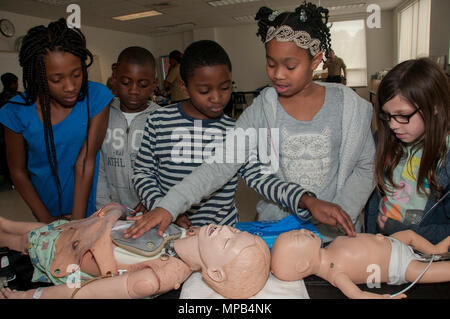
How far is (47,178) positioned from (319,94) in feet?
4.41

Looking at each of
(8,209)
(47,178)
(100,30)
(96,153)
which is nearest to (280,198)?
(96,153)

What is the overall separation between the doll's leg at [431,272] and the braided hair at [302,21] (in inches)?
35.0

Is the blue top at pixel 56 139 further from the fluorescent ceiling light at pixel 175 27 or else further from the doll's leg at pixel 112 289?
the fluorescent ceiling light at pixel 175 27

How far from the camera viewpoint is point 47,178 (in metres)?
1.54

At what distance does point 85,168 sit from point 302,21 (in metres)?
1.19

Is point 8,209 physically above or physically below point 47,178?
below

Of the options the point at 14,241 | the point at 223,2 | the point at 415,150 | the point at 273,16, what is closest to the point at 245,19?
the point at 223,2

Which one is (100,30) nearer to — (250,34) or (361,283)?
(250,34)

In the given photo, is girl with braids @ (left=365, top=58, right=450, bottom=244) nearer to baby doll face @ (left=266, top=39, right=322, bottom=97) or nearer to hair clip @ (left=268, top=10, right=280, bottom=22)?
baby doll face @ (left=266, top=39, right=322, bottom=97)

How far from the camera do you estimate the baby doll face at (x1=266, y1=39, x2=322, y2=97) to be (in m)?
1.22

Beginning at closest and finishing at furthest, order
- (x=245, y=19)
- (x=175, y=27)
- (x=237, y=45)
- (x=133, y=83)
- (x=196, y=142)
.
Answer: (x=196, y=142) < (x=133, y=83) < (x=245, y=19) < (x=175, y=27) < (x=237, y=45)

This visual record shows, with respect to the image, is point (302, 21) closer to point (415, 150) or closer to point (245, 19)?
point (415, 150)

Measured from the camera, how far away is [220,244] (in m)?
0.96
